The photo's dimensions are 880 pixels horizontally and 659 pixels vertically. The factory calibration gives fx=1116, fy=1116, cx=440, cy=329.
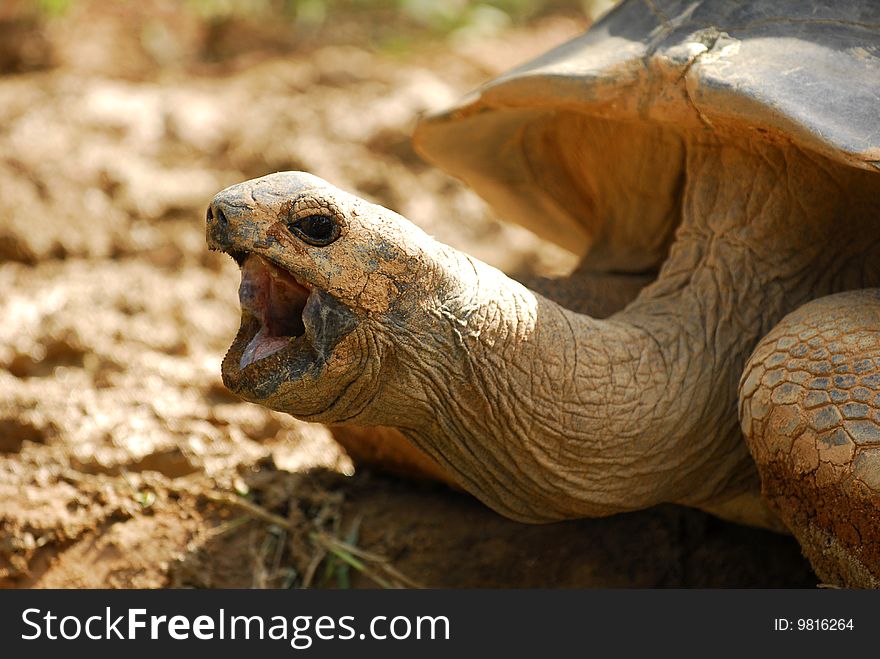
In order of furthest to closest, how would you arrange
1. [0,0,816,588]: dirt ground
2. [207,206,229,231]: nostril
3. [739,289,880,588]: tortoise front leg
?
[0,0,816,588]: dirt ground
[739,289,880,588]: tortoise front leg
[207,206,229,231]: nostril

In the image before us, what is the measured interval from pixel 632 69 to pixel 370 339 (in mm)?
1127

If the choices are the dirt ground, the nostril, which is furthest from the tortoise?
the dirt ground

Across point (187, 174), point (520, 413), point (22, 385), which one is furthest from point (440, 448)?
point (187, 174)

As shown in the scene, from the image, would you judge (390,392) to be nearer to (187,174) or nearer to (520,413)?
(520,413)

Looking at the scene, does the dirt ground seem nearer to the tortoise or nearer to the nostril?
the tortoise

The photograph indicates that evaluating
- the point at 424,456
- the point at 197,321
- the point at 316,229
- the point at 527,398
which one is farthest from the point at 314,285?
the point at 197,321

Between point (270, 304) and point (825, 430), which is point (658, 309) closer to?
point (825, 430)

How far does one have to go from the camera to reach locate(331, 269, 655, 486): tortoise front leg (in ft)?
10.2

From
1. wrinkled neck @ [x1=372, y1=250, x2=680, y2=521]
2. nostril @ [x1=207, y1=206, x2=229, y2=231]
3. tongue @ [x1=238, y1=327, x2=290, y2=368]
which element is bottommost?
wrinkled neck @ [x1=372, y1=250, x2=680, y2=521]

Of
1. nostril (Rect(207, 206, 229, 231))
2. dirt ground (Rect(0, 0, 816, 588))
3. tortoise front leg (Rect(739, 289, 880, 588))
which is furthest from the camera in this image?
dirt ground (Rect(0, 0, 816, 588))

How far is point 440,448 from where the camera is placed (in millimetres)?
2484

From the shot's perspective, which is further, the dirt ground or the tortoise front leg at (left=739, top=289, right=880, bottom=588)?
the dirt ground

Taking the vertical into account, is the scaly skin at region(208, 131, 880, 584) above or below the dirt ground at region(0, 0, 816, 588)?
above

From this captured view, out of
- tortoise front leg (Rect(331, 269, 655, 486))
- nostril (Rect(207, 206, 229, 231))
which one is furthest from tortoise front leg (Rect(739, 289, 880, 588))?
nostril (Rect(207, 206, 229, 231))
